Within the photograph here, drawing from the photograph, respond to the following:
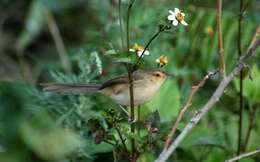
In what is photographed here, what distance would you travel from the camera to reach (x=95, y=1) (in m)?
3.58

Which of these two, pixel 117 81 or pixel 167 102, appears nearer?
pixel 117 81

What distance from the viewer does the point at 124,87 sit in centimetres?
197

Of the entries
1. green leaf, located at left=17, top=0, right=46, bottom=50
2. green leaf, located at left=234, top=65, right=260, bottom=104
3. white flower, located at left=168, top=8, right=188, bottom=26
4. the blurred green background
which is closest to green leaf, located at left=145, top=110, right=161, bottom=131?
the blurred green background

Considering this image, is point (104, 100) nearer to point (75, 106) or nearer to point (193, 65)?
point (75, 106)

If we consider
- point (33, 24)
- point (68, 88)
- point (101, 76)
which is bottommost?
point (68, 88)

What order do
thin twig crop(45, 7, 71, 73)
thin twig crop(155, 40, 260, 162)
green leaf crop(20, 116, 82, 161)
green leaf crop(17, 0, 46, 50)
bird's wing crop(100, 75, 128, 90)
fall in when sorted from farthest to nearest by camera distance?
green leaf crop(17, 0, 46, 50) → thin twig crop(45, 7, 71, 73) → bird's wing crop(100, 75, 128, 90) → thin twig crop(155, 40, 260, 162) → green leaf crop(20, 116, 82, 161)

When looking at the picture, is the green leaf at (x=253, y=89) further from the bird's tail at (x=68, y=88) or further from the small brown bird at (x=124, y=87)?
the bird's tail at (x=68, y=88)

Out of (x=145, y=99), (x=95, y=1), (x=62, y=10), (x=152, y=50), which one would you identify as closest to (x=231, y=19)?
(x=152, y=50)

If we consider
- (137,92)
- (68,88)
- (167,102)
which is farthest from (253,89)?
(68,88)

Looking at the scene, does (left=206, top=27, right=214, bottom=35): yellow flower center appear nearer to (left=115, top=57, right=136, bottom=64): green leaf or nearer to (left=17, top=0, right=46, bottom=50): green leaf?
(left=115, top=57, right=136, bottom=64): green leaf

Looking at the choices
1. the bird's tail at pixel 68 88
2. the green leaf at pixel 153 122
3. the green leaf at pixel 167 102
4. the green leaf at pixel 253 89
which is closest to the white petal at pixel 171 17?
the green leaf at pixel 153 122

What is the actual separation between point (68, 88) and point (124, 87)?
345mm

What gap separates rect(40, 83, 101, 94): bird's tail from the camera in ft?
6.28

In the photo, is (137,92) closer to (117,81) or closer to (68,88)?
(117,81)
